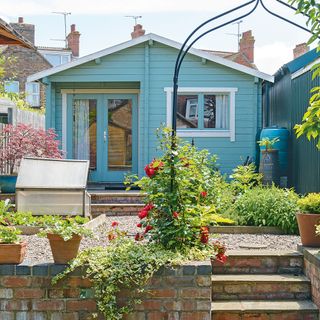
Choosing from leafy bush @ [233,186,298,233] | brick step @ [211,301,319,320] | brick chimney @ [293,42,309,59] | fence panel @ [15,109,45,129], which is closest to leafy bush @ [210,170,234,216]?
leafy bush @ [233,186,298,233]

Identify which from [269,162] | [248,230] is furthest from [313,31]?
[269,162]

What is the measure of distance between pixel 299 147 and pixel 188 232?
6.42 metres

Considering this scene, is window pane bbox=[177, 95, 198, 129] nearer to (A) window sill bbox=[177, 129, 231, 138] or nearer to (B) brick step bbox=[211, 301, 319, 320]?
(A) window sill bbox=[177, 129, 231, 138]

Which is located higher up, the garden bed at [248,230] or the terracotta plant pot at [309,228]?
the terracotta plant pot at [309,228]

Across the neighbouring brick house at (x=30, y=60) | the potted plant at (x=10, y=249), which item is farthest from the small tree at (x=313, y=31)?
the neighbouring brick house at (x=30, y=60)

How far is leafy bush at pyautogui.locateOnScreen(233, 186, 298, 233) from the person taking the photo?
7.86 meters

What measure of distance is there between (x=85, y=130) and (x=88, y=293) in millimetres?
8864

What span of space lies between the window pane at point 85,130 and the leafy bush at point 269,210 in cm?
582

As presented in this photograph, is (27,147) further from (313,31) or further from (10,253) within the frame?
(313,31)

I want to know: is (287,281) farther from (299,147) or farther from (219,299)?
(299,147)

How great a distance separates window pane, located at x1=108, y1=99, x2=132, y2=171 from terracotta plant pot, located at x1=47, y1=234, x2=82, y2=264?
8467 millimetres

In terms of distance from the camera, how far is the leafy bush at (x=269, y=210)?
309 inches

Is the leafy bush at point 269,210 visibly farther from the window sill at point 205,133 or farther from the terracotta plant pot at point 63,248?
the window sill at point 205,133

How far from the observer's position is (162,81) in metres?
12.8
